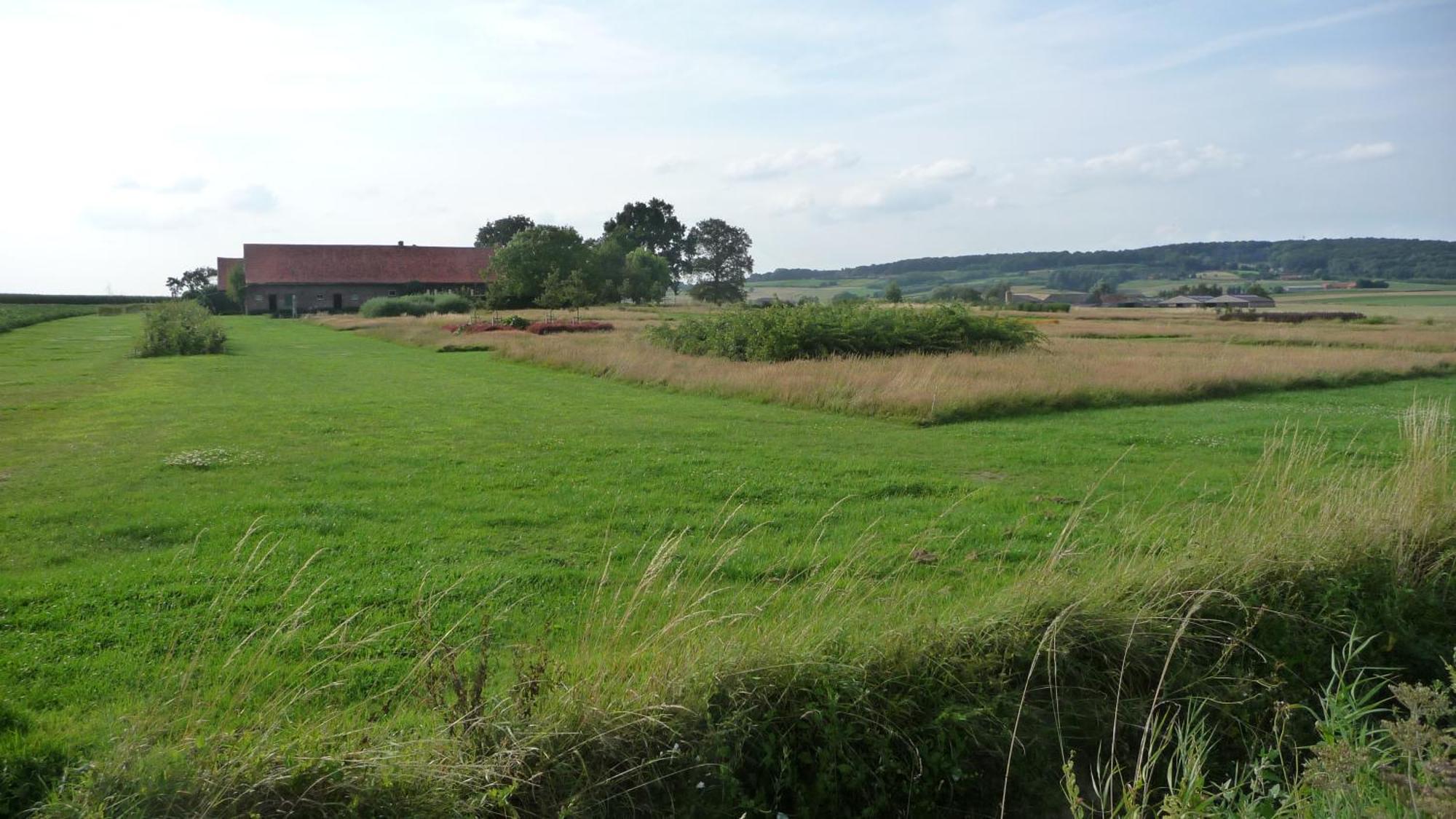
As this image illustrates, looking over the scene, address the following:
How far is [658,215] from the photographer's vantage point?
107875 mm

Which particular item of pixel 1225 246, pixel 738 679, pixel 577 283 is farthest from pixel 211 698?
pixel 1225 246

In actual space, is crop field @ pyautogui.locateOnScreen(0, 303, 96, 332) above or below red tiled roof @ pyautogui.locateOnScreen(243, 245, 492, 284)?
below

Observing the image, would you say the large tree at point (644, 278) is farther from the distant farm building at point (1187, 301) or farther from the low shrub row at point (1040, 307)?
the distant farm building at point (1187, 301)

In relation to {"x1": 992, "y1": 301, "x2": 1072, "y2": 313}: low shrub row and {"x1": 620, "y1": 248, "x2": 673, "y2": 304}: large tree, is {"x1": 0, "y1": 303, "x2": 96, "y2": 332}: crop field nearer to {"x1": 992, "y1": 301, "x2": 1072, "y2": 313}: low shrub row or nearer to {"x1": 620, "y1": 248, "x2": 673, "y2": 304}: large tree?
{"x1": 620, "y1": 248, "x2": 673, "y2": 304}: large tree

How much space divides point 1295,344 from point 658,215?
3192 inches

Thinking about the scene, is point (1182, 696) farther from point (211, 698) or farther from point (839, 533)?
point (211, 698)

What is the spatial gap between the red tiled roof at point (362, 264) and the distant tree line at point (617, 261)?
4.93 m

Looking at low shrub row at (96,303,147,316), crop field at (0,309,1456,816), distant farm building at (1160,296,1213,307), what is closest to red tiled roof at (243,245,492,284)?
low shrub row at (96,303,147,316)

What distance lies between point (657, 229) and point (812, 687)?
348 ft

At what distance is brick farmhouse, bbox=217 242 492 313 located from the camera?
75.3 m

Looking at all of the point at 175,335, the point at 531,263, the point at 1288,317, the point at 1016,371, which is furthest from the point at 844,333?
the point at 531,263

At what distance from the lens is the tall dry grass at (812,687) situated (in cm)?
380

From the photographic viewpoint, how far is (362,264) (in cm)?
7794

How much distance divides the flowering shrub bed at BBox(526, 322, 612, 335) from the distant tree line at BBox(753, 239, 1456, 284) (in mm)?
74955
